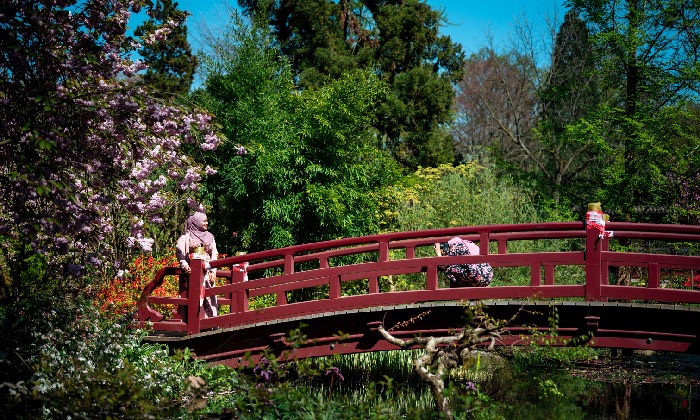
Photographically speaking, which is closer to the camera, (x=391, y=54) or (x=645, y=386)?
(x=645, y=386)

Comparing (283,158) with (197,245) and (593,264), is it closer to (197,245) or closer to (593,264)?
(197,245)

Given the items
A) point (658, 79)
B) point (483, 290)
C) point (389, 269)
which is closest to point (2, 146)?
point (389, 269)

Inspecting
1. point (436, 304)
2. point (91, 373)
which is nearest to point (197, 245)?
point (436, 304)

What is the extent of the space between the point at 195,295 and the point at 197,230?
2.93 ft

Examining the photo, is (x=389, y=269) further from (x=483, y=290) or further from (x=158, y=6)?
(x=158, y=6)

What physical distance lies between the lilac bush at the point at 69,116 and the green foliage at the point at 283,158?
24.1 ft

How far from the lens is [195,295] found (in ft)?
31.9

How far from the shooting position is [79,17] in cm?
795

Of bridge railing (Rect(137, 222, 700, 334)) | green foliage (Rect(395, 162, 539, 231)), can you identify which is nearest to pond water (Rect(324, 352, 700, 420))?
bridge railing (Rect(137, 222, 700, 334))

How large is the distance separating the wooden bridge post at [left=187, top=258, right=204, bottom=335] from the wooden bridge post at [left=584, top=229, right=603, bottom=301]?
15.5 feet

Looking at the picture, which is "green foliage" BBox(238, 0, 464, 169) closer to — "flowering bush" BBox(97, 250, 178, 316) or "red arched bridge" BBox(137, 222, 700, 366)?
"flowering bush" BBox(97, 250, 178, 316)

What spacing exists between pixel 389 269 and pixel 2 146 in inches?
180

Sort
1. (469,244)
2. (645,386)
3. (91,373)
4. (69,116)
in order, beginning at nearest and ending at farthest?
(91,373)
(69,116)
(469,244)
(645,386)

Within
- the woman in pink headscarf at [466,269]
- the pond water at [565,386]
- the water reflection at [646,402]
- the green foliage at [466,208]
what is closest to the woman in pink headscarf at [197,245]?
the pond water at [565,386]
